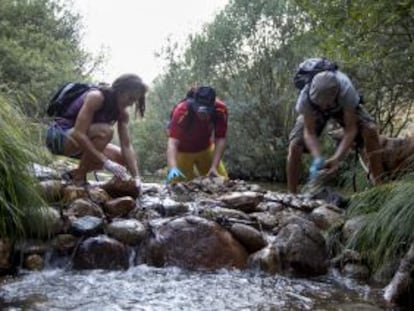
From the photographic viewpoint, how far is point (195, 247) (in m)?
4.11

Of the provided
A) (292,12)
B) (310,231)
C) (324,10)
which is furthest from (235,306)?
(292,12)

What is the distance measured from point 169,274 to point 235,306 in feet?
2.77

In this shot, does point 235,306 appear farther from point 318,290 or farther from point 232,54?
point 232,54

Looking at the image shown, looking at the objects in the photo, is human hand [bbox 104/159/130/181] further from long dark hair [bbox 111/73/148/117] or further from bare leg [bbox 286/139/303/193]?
bare leg [bbox 286/139/303/193]

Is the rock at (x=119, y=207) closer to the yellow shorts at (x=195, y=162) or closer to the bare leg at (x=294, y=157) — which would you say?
the bare leg at (x=294, y=157)

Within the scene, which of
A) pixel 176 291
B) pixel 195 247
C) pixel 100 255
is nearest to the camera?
pixel 176 291

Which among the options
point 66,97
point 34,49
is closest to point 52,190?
point 66,97

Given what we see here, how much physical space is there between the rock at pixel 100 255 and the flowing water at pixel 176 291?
105mm

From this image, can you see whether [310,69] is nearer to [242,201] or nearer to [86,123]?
[242,201]

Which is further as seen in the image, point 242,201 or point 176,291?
point 242,201

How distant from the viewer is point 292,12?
44.1 ft

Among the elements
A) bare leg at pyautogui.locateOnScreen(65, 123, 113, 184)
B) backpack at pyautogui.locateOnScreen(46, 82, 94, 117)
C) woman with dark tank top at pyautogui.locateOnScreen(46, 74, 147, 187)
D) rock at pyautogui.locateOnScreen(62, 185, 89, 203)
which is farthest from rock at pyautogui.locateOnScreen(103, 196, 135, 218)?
backpack at pyautogui.locateOnScreen(46, 82, 94, 117)

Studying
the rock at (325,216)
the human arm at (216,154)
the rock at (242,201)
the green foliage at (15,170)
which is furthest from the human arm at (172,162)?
the green foliage at (15,170)

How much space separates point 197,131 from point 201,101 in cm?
38
